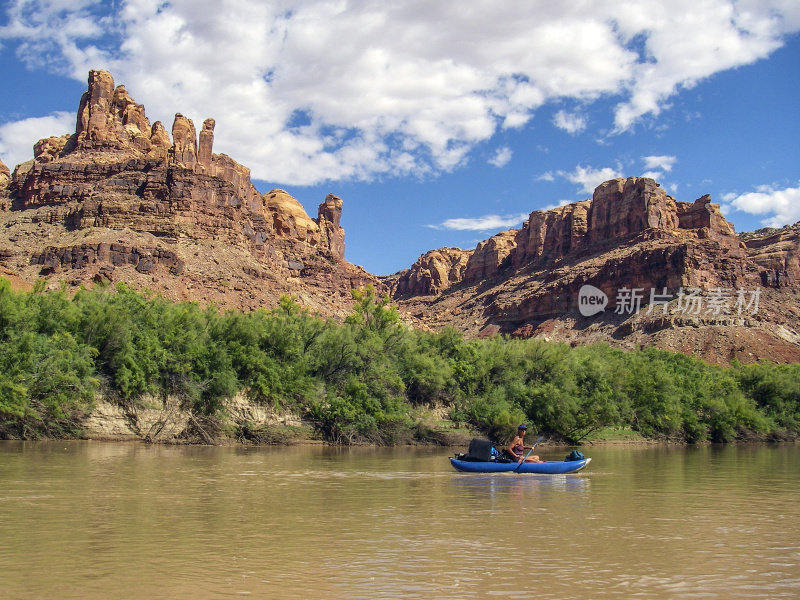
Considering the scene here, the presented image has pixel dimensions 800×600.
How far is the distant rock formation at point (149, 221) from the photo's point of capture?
7294 cm

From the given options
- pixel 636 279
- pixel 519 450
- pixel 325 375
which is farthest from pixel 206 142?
pixel 519 450

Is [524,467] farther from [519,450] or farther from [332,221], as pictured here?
[332,221]

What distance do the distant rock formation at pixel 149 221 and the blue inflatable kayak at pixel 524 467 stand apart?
5237 cm

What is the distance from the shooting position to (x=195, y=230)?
86.6 metres

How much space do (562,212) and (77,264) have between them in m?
117

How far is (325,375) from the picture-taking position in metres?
37.2

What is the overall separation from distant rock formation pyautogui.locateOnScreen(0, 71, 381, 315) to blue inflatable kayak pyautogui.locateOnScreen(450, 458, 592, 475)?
52372 mm

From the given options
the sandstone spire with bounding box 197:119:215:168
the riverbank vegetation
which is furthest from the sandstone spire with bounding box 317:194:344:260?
the riverbank vegetation

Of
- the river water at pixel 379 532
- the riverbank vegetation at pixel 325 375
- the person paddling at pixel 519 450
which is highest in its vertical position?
the riverbank vegetation at pixel 325 375

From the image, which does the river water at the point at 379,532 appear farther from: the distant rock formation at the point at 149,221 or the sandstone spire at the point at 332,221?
the sandstone spire at the point at 332,221

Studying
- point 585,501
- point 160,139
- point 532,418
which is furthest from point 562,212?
point 585,501

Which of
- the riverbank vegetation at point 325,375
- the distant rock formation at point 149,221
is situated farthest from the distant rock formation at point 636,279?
the riverbank vegetation at point 325,375

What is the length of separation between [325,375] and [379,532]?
932 inches

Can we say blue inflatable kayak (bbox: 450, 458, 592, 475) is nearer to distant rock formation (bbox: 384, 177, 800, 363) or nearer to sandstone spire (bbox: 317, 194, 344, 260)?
distant rock formation (bbox: 384, 177, 800, 363)
